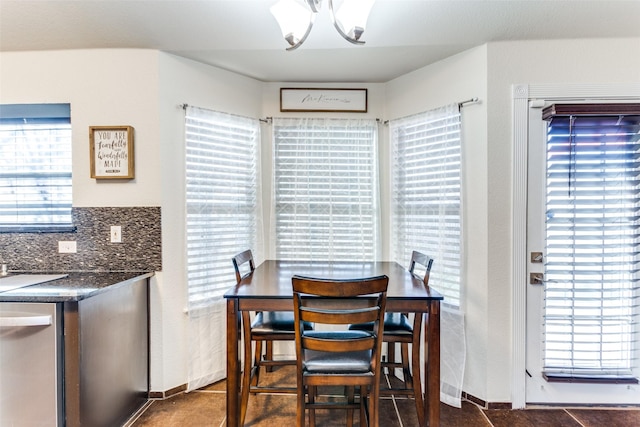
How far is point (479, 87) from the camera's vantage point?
6.93 feet

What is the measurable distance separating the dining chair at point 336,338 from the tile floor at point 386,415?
0.57 metres

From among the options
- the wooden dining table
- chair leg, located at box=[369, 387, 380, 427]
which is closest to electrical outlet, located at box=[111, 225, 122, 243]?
the wooden dining table

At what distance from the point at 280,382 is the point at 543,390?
71.3 inches

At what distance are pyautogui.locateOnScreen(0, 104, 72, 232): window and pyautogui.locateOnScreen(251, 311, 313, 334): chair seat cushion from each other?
1.57 m

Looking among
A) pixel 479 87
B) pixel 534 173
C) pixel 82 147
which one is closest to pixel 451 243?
pixel 534 173

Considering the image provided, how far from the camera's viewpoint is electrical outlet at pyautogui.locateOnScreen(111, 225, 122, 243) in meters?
2.13

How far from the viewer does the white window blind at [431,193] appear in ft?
7.33

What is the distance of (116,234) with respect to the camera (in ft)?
7.00

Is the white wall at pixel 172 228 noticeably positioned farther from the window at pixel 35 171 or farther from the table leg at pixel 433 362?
the table leg at pixel 433 362

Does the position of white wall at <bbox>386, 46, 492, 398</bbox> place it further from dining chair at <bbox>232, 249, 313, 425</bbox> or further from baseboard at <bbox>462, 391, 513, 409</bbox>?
dining chair at <bbox>232, 249, 313, 425</bbox>

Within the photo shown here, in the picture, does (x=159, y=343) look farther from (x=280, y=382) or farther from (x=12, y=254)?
(x=12, y=254)

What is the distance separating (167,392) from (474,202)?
2.51 m

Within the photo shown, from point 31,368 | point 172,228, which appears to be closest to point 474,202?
point 172,228

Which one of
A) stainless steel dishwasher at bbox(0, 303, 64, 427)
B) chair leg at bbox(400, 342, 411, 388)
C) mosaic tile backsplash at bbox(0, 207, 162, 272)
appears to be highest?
mosaic tile backsplash at bbox(0, 207, 162, 272)
